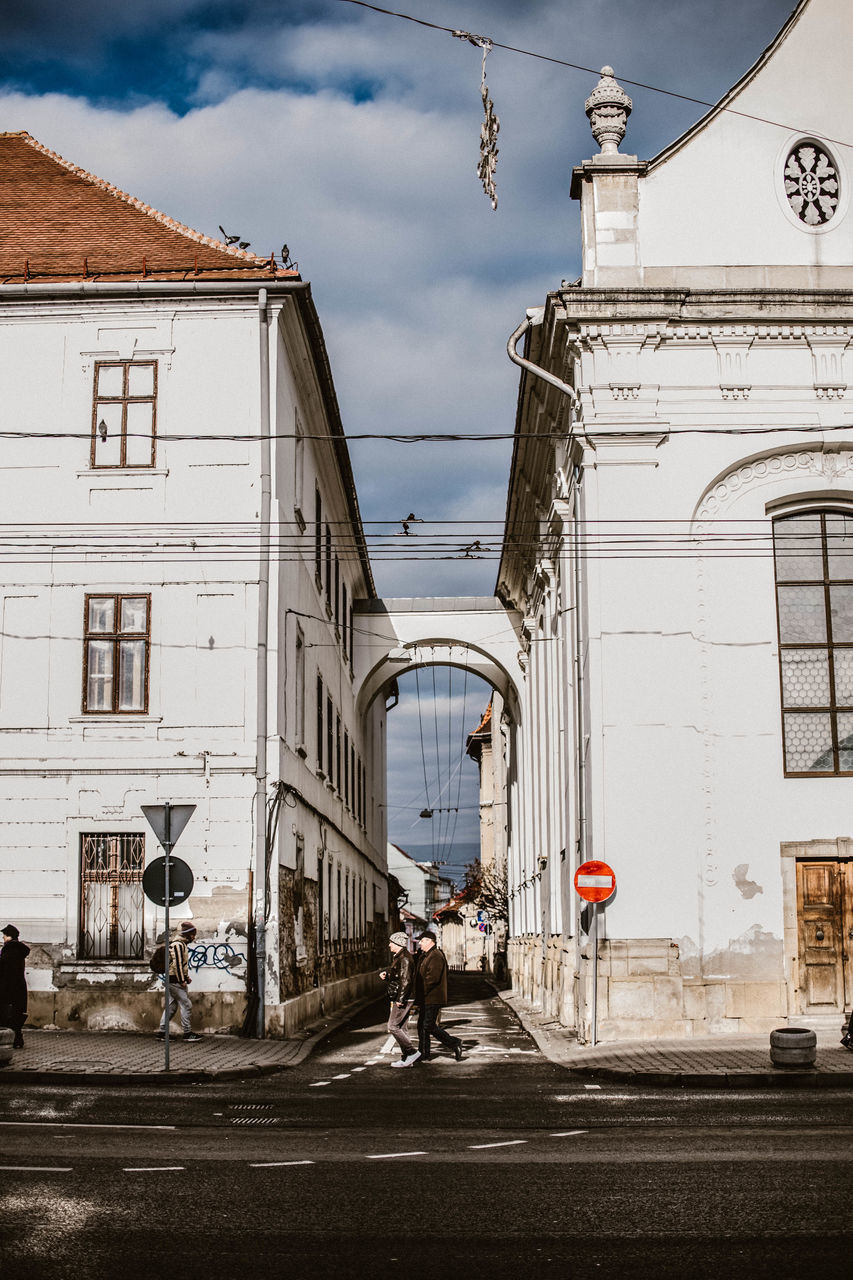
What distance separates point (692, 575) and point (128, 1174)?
14116 millimetres

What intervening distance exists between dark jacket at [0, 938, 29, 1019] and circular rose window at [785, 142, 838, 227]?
1512 cm

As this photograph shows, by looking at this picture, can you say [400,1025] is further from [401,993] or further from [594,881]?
[594,881]

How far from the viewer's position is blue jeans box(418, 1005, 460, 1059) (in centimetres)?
1755

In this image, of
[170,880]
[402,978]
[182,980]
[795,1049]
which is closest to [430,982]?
[402,978]

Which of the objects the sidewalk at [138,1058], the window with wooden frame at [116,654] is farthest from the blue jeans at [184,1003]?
the window with wooden frame at [116,654]

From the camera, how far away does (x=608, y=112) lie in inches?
843

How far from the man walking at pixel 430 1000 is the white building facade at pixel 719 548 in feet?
7.38

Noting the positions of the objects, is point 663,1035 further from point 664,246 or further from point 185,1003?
point 664,246

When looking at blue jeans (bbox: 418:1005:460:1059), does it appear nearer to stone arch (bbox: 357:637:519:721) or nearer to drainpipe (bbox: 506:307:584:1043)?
drainpipe (bbox: 506:307:584:1043)

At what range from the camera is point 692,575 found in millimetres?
20453

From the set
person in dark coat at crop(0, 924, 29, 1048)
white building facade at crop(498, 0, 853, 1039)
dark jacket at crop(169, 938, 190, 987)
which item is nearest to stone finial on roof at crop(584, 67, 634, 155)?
white building facade at crop(498, 0, 853, 1039)

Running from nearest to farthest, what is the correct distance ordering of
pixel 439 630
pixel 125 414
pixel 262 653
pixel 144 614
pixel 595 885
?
pixel 595 885 → pixel 262 653 → pixel 144 614 → pixel 125 414 → pixel 439 630

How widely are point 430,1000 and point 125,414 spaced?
975 centimetres

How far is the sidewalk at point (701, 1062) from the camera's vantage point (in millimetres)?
14203
